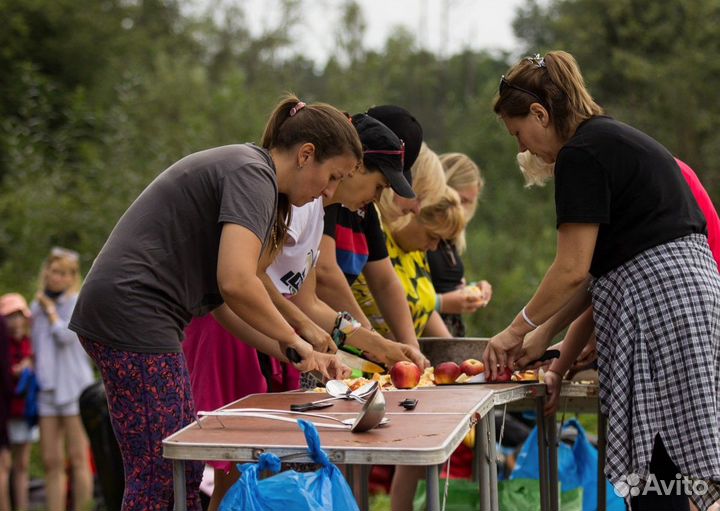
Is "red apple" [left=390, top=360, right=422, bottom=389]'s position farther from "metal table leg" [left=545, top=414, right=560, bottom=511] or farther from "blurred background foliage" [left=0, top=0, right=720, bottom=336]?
"blurred background foliage" [left=0, top=0, right=720, bottom=336]

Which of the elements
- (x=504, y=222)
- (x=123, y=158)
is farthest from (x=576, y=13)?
(x=123, y=158)

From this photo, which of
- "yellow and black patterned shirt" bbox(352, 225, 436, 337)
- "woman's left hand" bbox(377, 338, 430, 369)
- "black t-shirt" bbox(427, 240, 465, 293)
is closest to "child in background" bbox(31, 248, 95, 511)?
"black t-shirt" bbox(427, 240, 465, 293)

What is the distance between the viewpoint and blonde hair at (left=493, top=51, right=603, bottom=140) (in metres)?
3.23

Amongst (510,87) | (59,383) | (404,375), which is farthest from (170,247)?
(59,383)

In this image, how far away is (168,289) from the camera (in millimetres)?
2824

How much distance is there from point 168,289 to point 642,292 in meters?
1.39

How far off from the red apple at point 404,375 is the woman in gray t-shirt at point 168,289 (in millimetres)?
576

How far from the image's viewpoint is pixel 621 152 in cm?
305

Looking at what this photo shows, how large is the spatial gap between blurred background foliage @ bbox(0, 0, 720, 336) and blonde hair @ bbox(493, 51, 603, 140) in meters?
5.99

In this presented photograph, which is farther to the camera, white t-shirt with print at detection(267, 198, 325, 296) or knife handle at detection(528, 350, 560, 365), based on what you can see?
knife handle at detection(528, 350, 560, 365)

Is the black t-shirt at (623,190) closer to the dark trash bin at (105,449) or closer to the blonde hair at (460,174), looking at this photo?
the blonde hair at (460,174)

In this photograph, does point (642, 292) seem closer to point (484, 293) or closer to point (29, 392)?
point (484, 293)

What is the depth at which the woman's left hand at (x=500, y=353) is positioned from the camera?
3494mm

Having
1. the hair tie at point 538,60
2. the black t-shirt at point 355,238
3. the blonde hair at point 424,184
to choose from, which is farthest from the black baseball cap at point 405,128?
the hair tie at point 538,60
